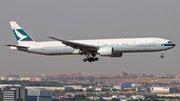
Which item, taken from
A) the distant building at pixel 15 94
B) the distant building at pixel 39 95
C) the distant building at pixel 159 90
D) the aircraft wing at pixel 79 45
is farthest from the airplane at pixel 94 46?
the distant building at pixel 159 90

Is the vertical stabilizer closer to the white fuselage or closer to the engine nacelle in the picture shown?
the white fuselage

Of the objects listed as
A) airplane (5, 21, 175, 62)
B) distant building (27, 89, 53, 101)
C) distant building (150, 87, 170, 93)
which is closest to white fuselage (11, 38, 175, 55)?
airplane (5, 21, 175, 62)

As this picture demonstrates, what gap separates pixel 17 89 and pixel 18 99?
8.11m

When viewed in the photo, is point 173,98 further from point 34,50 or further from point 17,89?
point 34,50

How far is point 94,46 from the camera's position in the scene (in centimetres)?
8825

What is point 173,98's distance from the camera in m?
165

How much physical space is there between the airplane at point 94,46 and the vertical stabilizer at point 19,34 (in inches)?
6.8

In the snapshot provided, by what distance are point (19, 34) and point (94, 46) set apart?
15920 mm

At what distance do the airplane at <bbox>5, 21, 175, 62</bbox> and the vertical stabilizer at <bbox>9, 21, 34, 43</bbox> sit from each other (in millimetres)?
172

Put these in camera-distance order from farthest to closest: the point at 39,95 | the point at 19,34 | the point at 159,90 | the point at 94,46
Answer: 1. the point at 159,90
2. the point at 39,95
3. the point at 19,34
4. the point at 94,46

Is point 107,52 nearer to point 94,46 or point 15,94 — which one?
point 94,46

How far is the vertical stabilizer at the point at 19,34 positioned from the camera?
97125mm

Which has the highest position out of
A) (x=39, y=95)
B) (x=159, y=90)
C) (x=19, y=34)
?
(x=19, y=34)

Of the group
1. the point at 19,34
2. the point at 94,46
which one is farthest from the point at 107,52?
the point at 19,34
